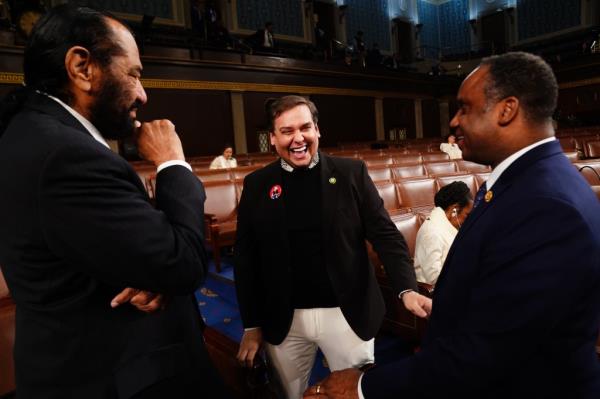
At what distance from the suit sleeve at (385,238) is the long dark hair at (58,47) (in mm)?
990

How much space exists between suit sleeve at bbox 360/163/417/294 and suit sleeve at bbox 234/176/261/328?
0.42 m

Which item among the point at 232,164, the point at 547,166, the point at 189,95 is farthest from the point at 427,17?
the point at 547,166

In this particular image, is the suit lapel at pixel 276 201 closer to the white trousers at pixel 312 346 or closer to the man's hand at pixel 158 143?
the white trousers at pixel 312 346

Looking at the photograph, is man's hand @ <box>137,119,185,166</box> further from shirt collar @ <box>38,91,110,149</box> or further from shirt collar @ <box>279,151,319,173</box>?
shirt collar @ <box>279,151,319,173</box>

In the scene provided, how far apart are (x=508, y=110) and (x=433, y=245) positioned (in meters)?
1.45

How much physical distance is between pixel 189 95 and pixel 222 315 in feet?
26.8

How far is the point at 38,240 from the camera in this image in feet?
2.37

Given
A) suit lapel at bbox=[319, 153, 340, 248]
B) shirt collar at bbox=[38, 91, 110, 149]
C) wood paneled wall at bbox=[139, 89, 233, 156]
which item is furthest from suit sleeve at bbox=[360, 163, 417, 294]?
wood paneled wall at bbox=[139, 89, 233, 156]

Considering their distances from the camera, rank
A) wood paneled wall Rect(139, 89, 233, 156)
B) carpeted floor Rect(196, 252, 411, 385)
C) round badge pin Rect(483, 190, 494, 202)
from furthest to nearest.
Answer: wood paneled wall Rect(139, 89, 233, 156), carpeted floor Rect(196, 252, 411, 385), round badge pin Rect(483, 190, 494, 202)

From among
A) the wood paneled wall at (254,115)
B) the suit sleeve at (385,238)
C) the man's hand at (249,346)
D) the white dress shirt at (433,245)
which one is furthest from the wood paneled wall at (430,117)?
the man's hand at (249,346)

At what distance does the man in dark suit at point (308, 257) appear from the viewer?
146 centimetres

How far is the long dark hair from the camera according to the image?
0.79 m

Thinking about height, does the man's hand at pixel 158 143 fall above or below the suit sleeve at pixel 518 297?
above

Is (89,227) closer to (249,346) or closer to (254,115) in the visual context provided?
(249,346)
